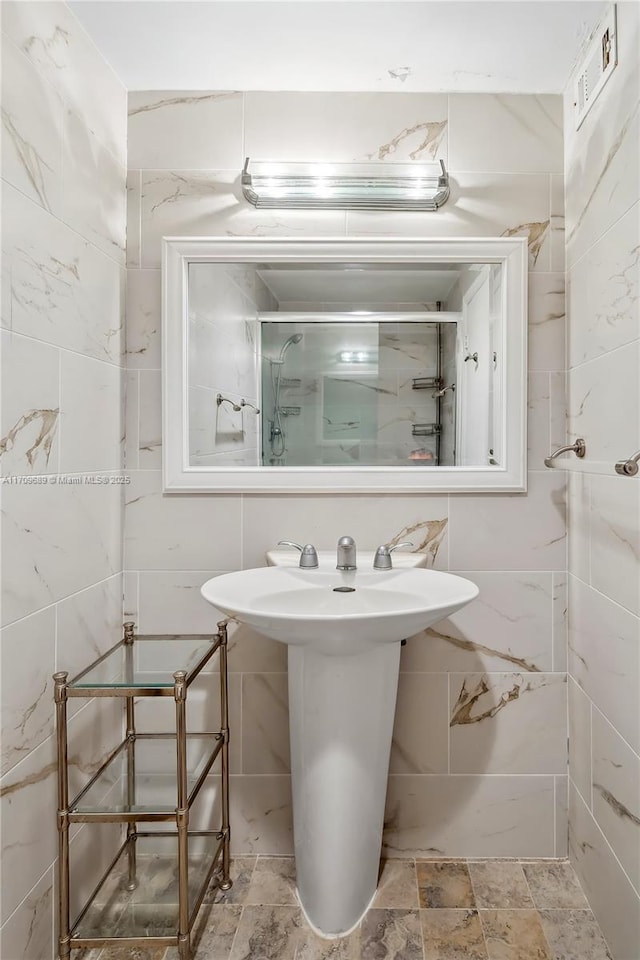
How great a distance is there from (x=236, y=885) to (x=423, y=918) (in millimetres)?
497

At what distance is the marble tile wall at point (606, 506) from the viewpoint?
121 cm

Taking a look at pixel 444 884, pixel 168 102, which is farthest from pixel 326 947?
pixel 168 102

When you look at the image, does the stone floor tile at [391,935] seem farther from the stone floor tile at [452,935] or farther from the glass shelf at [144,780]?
the glass shelf at [144,780]

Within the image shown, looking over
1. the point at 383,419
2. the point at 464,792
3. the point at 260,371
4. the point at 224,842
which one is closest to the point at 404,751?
the point at 464,792

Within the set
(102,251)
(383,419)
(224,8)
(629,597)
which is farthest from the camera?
(383,419)

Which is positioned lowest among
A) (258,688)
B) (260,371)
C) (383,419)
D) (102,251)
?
(258,688)

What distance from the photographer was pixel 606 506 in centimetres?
136

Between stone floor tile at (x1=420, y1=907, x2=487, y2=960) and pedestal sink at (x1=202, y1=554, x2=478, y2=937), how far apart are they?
0.16 metres

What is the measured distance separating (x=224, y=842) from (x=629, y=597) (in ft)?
4.01

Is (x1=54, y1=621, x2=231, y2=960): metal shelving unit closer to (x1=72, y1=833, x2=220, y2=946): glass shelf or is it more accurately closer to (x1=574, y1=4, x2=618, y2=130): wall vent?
(x1=72, y1=833, x2=220, y2=946): glass shelf

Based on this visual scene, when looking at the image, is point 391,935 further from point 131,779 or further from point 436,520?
point 436,520

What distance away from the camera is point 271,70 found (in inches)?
60.4

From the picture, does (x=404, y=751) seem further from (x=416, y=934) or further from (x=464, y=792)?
(x=416, y=934)

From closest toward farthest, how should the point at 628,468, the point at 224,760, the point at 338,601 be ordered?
the point at 628,468 < the point at 338,601 < the point at 224,760
